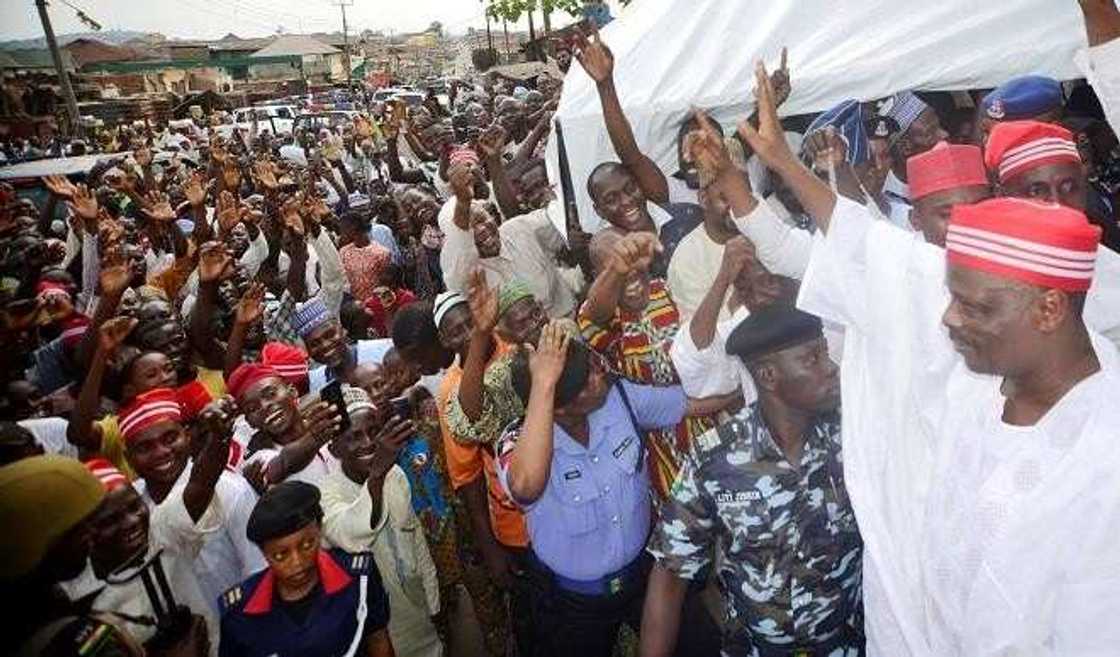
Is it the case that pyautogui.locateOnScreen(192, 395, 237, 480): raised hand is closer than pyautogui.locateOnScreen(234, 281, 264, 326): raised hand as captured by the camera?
Yes

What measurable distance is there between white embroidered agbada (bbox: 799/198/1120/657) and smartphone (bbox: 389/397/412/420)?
1.59m

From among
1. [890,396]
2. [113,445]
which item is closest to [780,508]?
[890,396]

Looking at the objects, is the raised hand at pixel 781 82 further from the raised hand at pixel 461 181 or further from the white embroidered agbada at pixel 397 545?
the white embroidered agbada at pixel 397 545

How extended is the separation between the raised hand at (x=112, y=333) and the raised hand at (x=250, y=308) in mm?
538

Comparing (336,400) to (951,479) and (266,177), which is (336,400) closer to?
(951,479)

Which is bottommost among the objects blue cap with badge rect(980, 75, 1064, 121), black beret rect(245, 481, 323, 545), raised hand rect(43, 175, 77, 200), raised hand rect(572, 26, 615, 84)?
black beret rect(245, 481, 323, 545)

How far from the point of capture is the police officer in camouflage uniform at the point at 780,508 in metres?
1.98

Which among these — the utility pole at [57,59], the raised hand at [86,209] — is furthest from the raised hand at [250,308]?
the utility pole at [57,59]

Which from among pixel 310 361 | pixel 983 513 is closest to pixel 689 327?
pixel 983 513

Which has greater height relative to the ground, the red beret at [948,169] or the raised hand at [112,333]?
the red beret at [948,169]

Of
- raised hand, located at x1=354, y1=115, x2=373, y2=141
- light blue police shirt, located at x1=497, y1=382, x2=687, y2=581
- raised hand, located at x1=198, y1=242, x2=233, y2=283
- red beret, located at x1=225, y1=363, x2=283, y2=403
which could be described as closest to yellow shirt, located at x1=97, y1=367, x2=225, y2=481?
red beret, located at x1=225, y1=363, x2=283, y2=403

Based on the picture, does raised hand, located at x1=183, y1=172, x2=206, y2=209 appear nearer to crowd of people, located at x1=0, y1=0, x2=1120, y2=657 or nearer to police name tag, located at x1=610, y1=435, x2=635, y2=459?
crowd of people, located at x1=0, y1=0, x2=1120, y2=657

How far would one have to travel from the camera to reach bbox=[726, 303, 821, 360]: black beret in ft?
6.52

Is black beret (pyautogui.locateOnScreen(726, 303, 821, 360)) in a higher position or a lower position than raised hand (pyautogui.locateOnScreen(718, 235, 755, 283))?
lower
